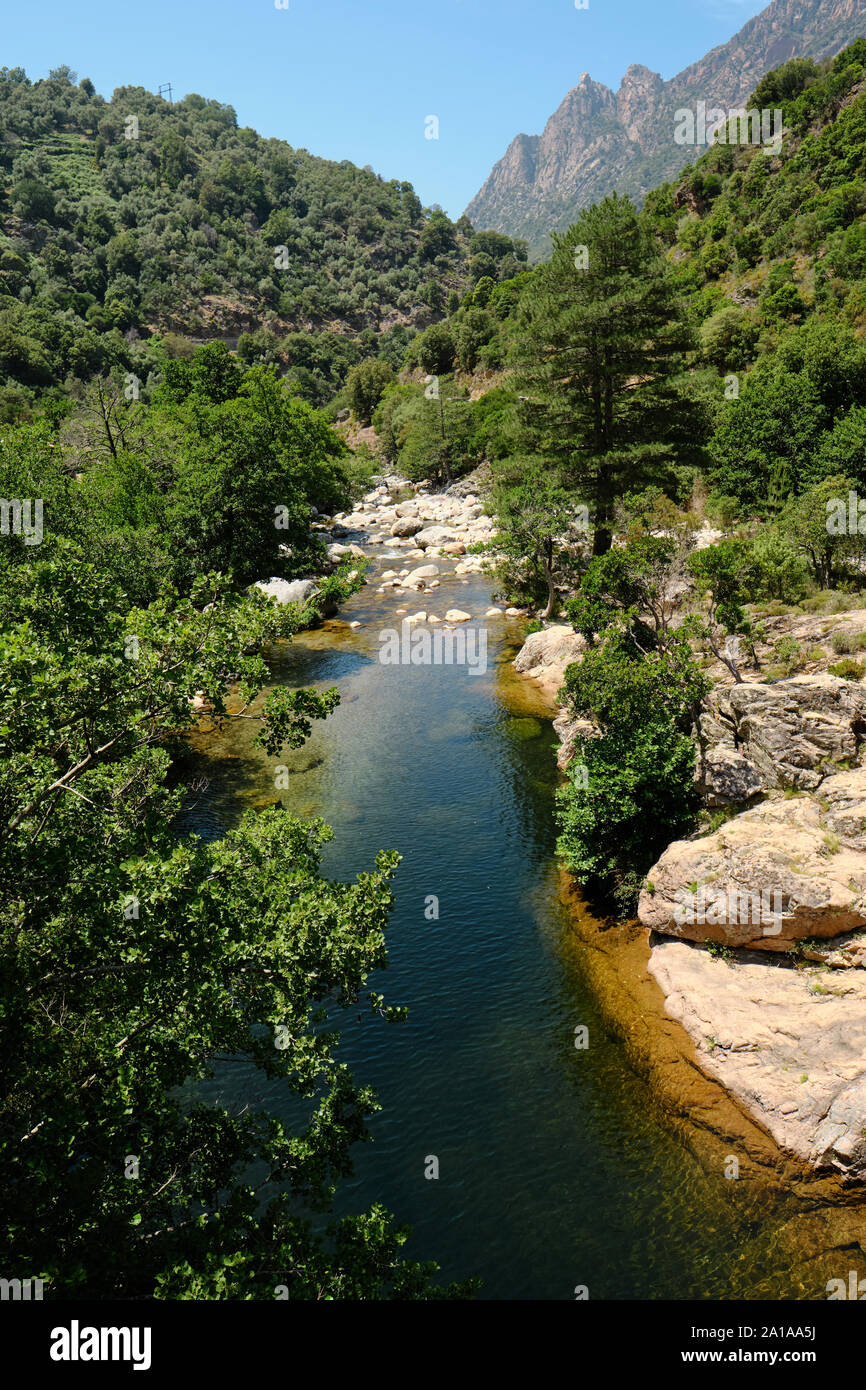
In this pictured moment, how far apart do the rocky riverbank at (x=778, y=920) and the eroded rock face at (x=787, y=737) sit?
0.03 m

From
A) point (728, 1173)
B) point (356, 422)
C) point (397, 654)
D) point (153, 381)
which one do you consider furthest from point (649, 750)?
point (153, 381)

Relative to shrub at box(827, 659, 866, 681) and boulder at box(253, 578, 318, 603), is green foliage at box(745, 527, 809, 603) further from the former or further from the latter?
boulder at box(253, 578, 318, 603)

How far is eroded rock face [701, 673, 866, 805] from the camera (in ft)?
58.4

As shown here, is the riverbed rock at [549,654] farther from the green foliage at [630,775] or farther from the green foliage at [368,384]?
the green foliage at [368,384]

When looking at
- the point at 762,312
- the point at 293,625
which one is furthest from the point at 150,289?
the point at 293,625

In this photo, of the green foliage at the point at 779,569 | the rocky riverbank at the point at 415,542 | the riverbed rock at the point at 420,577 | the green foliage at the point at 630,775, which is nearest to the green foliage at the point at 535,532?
the rocky riverbank at the point at 415,542

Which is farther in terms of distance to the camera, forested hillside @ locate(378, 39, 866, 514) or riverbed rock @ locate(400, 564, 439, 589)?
riverbed rock @ locate(400, 564, 439, 589)

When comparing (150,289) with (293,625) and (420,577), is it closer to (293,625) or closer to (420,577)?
(420,577)

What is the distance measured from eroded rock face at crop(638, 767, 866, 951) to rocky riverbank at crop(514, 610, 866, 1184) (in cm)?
3

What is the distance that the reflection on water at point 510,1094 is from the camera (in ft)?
36.6

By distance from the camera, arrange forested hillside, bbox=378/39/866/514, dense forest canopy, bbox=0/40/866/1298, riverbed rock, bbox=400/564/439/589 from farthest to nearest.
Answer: riverbed rock, bbox=400/564/439/589, forested hillside, bbox=378/39/866/514, dense forest canopy, bbox=0/40/866/1298

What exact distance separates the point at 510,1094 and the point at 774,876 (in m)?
7.16

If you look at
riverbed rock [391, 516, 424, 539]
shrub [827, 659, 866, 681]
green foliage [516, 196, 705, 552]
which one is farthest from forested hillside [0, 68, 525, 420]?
shrub [827, 659, 866, 681]
